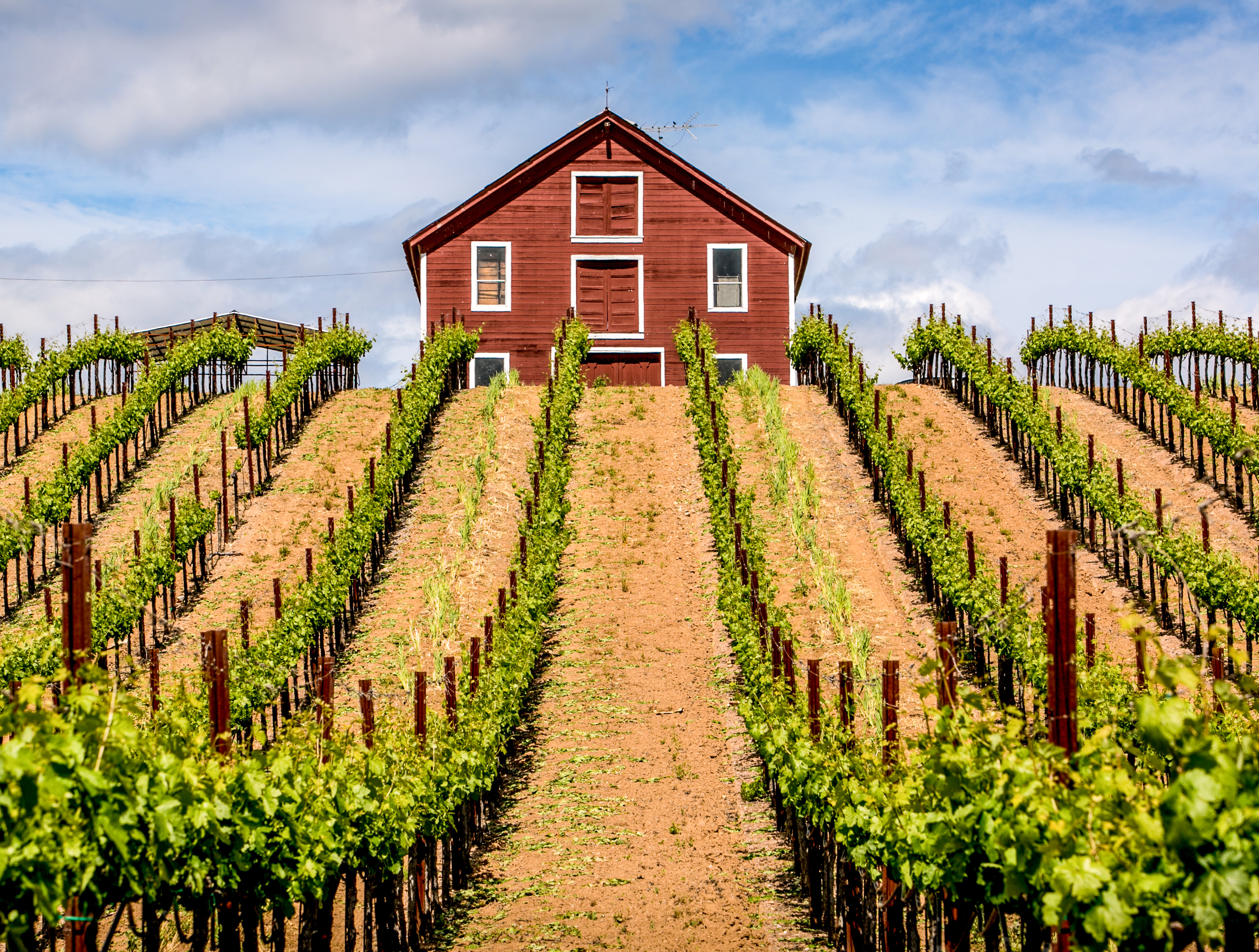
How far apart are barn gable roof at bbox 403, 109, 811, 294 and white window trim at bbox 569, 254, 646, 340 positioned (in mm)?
2326

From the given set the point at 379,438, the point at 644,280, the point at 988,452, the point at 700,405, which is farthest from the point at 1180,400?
the point at 379,438

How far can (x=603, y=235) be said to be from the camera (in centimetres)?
2916

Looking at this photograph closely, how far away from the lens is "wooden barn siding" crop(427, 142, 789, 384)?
29000 millimetres

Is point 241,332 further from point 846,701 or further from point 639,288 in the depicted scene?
point 846,701

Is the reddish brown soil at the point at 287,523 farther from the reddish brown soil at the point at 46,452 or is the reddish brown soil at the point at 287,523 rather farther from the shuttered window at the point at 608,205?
the shuttered window at the point at 608,205

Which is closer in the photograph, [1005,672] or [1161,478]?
[1005,672]

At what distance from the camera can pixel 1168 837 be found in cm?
312

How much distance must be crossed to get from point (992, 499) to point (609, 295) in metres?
12.8

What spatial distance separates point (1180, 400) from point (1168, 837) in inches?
797

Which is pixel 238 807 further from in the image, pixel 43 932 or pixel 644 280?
pixel 644 280

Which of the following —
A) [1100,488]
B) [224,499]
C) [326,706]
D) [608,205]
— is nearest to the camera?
[326,706]

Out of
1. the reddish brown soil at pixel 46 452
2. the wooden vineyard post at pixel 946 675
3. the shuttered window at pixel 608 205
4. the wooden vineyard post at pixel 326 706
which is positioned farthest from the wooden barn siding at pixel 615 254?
the wooden vineyard post at pixel 946 675

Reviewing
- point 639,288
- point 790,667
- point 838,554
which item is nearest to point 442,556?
point 838,554

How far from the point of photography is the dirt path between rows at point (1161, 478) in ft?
58.7
